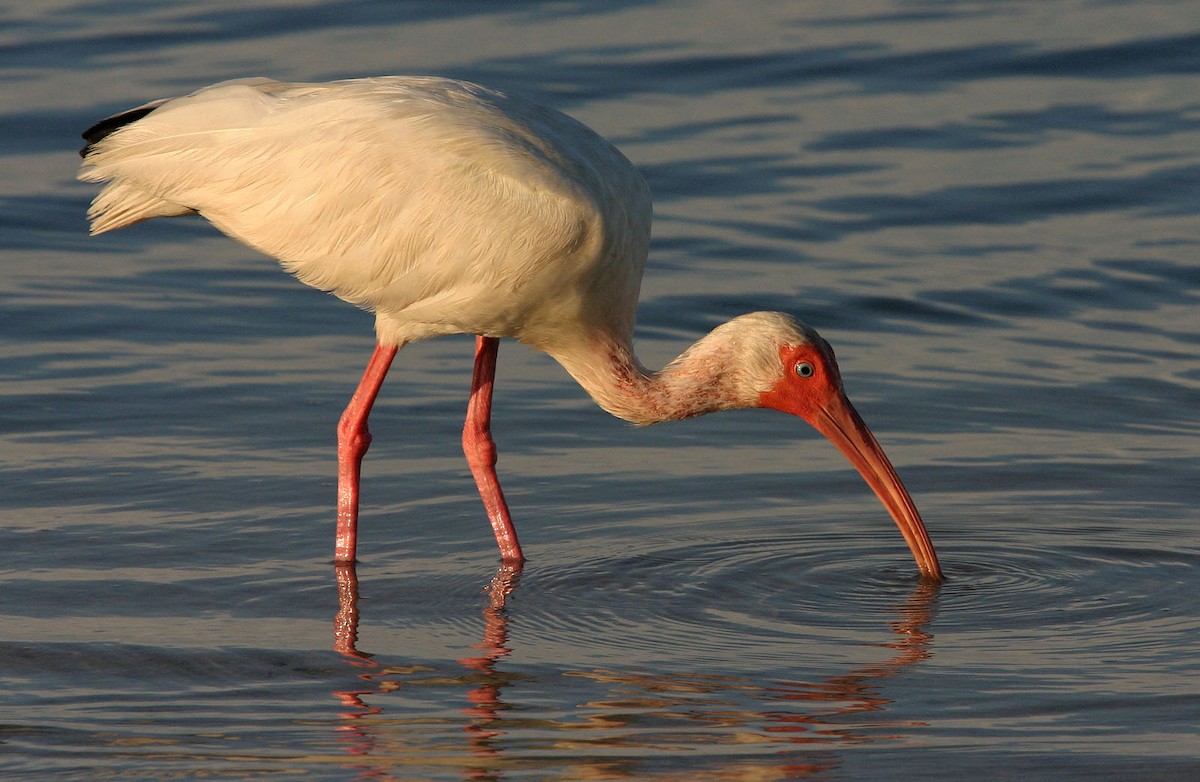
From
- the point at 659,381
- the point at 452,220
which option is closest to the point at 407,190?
the point at 452,220

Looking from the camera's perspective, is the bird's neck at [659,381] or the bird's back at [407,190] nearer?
the bird's back at [407,190]

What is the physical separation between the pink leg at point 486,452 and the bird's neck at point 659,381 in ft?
1.35

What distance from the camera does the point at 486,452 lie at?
802 centimetres

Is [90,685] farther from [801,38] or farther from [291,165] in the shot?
[801,38]

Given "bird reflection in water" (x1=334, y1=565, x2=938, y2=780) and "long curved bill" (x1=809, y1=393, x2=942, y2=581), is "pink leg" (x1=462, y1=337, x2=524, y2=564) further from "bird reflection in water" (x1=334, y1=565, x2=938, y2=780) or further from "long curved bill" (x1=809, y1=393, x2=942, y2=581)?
"long curved bill" (x1=809, y1=393, x2=942, y2=581)

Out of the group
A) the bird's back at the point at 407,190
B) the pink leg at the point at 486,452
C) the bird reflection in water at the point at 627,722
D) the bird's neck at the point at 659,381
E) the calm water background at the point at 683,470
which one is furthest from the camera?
the bird's neck at the point at 659,381

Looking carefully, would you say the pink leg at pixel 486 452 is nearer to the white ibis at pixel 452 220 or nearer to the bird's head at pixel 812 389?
the white ibis at pixel 452 220

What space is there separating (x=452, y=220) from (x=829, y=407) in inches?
67.2

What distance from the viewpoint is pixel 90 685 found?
6.06 metres

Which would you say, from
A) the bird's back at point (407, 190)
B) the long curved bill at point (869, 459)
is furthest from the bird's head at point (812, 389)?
the bird's back at point (407, 190)

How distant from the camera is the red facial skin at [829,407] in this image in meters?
7.65

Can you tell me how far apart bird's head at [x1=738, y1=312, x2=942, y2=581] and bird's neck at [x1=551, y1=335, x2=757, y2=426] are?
0.11m

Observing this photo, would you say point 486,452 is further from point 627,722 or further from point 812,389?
point 627,722

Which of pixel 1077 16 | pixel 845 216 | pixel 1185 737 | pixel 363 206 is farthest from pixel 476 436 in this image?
pixel 1077 16
